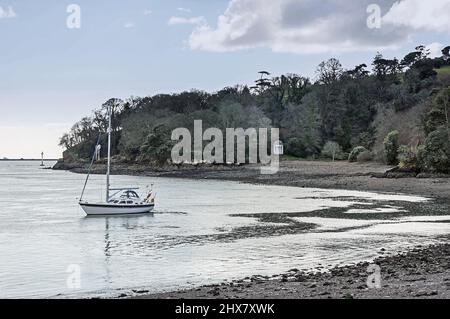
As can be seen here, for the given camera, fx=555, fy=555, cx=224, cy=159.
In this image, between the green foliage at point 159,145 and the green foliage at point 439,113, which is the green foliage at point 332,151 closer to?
the green foliage at point 159,145

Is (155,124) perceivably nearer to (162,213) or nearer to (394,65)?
(394,65)

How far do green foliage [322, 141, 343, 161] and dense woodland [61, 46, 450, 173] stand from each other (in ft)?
0.32

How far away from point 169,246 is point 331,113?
3883 inches

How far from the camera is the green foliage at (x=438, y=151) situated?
6869 cm

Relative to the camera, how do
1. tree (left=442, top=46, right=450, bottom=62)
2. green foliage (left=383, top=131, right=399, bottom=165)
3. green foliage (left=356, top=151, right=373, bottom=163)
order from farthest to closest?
tree (left=442, top=46, right=450, bottom=62), green foliage (left=356, top=151, right=373, bottom=163), green foliage (left=383, top=131, right=399, bottom=165)

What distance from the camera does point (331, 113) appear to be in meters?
122

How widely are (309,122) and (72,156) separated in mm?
106874

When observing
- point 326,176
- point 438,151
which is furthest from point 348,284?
point 326,176

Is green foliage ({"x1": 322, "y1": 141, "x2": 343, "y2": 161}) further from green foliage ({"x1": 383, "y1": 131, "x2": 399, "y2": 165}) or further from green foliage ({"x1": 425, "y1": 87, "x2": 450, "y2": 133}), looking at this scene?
green foliage ({"x1": 425, "y1": 87, "x2": 450, "y2": 133})

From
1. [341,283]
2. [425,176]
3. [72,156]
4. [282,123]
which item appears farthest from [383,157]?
[72,156]

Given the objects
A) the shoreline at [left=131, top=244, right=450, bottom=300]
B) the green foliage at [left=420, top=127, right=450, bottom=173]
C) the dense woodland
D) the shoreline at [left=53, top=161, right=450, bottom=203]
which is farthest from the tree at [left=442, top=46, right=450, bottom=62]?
the shoreline at [left=131, top=244, right=450, bottom=300]

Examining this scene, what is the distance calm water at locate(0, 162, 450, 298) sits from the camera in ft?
67.5

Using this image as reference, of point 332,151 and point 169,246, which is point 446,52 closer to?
point 332,151

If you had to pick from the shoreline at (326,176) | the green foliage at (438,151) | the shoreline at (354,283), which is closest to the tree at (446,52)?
the shoreline at (326,176)
